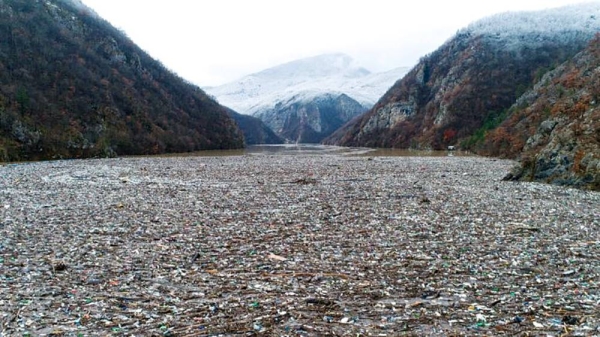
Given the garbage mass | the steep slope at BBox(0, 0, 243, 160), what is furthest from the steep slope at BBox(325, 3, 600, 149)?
the garbage mass

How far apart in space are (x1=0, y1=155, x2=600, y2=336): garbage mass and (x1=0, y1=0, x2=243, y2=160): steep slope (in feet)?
165

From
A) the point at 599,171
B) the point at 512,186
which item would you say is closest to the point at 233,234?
the point at 512,186

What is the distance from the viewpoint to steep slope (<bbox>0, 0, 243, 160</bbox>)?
6384 cm

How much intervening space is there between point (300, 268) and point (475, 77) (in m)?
149

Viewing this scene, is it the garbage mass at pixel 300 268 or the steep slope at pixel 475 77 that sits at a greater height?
the steep slope at pixel 475 77

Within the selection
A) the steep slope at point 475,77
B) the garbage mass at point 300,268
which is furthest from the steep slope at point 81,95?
the steep slope at point 475,77

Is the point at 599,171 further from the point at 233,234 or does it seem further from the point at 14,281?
the point at 14,281

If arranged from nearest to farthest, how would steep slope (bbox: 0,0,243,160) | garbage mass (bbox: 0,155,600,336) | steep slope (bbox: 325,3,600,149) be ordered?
garbage mass (bbox: 0,155,600,336)
steep slope (bbox: 0,0,243,160)
steep slope (bbox: 325,3,600,149)

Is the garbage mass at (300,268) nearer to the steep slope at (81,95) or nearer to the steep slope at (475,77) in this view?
the steep slope at (81,95)

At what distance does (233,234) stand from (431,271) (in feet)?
21.3

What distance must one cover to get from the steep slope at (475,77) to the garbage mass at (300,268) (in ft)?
295

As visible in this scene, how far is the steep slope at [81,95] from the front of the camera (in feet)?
209

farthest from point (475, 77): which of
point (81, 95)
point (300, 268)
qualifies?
point (300, 268)

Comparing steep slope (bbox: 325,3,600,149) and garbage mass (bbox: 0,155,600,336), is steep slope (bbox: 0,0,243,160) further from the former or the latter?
steep slope (bbox: 325,3,600,149)
